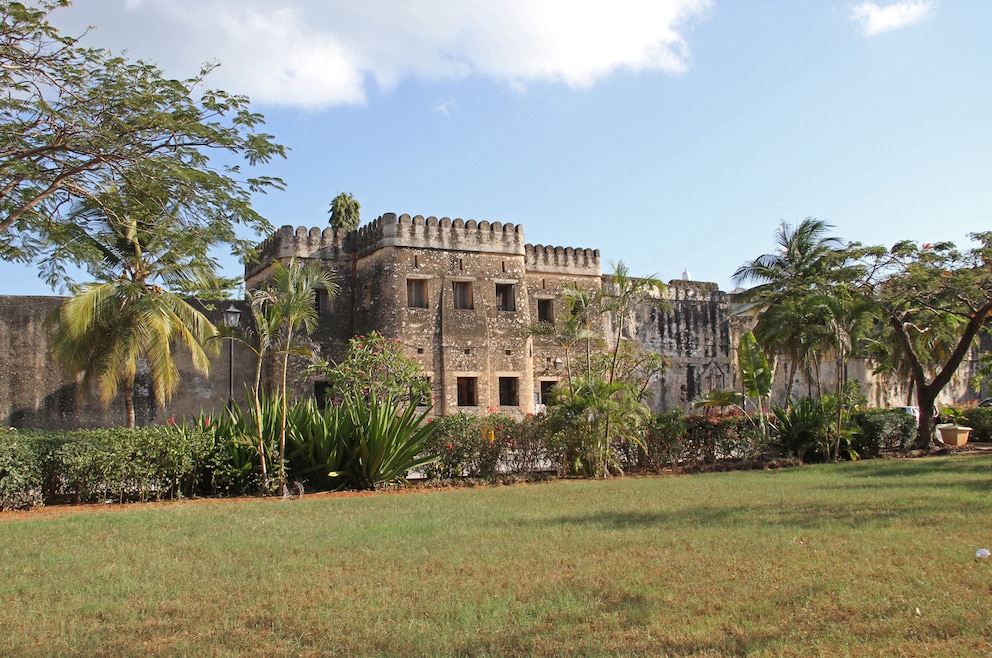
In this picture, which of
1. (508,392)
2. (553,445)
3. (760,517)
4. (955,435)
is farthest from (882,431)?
(760,517)

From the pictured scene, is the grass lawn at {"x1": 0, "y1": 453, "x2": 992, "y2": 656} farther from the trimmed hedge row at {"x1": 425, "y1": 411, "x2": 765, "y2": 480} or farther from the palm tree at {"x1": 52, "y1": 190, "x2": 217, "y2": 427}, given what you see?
the palm tree at {"x1": 52, "y1": 190, "x2": 217, "y2": 427}

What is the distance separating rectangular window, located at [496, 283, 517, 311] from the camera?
22719 millimetres

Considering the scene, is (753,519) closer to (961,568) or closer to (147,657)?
(961,568)

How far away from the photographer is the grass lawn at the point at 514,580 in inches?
163

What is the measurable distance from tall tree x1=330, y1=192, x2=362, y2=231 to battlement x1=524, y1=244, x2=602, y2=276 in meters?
7.21

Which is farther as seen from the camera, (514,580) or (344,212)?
(344,212)

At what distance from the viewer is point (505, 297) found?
22812mm

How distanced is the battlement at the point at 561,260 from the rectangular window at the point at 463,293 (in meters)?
2.30

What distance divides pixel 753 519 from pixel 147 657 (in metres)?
5.62

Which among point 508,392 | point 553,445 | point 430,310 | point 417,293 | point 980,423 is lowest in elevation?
point 980,423

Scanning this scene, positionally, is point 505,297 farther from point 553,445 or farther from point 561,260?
point 553,445

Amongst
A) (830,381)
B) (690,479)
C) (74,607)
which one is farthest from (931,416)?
(74,607)

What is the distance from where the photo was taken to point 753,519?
7805mm

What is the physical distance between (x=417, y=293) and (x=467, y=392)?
2.94 meters
